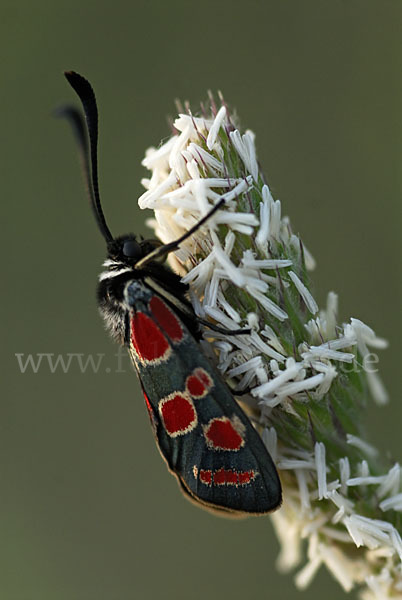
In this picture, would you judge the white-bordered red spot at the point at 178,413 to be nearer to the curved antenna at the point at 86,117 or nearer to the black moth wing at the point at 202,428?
the black moth wing at the point at 202,428

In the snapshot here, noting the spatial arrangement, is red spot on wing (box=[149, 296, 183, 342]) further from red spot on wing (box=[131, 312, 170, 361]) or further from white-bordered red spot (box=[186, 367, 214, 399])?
white-bordered red spot (box=[186, 367, 214, 399])

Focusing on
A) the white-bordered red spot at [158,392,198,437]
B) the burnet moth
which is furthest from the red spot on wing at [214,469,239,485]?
the white-bordered red spot at [158,392,198,437]

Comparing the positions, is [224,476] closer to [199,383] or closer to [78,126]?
[199,383]

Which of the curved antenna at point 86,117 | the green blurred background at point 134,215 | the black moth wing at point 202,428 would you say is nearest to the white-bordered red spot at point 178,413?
the black moth wing at point 202,428

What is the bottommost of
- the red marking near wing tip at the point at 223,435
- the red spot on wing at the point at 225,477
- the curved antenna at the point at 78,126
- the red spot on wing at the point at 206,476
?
the red spot on wing at the point at 225,477

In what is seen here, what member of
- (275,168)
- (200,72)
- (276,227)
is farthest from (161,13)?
(276,227)

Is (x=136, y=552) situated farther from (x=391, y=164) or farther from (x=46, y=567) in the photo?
(x=391, y=164)
